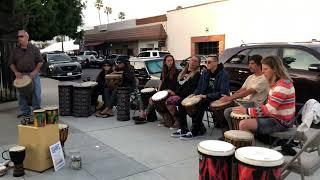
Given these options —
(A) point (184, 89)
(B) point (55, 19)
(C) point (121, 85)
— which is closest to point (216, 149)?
(A) point (184, 89)

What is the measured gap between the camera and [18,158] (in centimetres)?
434

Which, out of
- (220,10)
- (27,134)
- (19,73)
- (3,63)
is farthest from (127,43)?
(27,134)

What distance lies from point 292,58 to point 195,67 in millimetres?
2524

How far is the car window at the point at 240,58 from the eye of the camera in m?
8.62

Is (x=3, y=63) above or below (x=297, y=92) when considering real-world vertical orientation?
above

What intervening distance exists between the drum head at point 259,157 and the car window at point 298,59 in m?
4.68

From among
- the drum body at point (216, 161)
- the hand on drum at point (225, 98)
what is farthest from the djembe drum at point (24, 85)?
the drum body at point (216, 161)

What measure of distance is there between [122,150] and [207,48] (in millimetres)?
23251

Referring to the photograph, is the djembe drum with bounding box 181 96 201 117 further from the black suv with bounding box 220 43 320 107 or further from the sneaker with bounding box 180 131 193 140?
the black suv with bounding box 220 43 320 107

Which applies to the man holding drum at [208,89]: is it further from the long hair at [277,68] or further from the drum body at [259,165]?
the drum body at [259,165]

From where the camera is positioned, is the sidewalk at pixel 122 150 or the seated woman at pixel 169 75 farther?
the seated woman at pixel 169 75

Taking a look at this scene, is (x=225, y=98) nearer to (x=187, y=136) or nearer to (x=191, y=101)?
(x=191, y=101)

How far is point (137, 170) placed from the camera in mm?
4660

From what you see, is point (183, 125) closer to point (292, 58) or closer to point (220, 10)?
point (292, 58)
